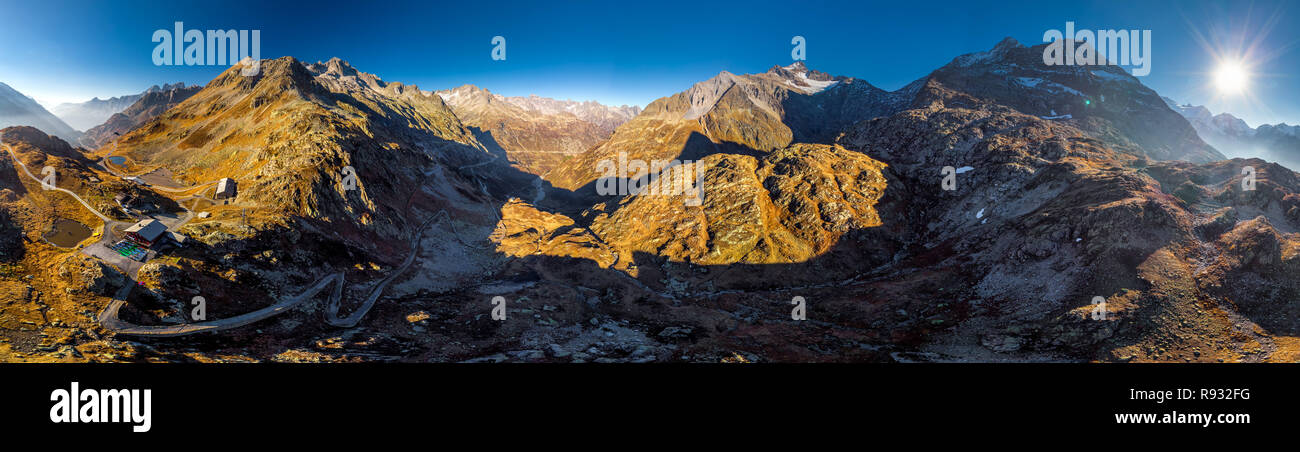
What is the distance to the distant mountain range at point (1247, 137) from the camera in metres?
146

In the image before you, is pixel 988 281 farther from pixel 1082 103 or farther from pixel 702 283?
pixel 1082 103

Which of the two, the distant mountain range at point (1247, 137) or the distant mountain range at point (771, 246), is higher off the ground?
the distant mountain range at point (1247, 137)

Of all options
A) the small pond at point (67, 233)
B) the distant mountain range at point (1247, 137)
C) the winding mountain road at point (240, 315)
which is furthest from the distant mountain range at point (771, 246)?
the distant mountain range at point (1247, 137)

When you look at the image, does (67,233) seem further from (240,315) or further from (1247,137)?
(1247,137)

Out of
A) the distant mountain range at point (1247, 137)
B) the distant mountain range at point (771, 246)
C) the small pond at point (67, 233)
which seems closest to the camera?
the distant mountain range at point (771, 246)

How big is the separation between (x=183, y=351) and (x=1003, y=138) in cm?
13457

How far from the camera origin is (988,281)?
51.4m

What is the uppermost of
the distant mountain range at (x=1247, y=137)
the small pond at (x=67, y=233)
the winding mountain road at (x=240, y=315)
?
the distant mountain range at (x=1247, y=137)

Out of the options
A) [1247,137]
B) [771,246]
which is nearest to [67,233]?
[771,246]

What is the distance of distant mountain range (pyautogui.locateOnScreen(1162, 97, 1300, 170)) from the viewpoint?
146 m

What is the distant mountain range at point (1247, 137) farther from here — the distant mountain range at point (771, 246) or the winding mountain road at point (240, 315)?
the winding mountain road at point (240, 315)

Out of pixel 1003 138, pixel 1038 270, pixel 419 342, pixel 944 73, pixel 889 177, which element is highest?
pixel 944 73

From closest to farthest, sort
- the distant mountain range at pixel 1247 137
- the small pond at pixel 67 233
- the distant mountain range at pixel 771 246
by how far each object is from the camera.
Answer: the distant mountain range at pixel 771 246 < the small pond at pixel 67 233 < the distant mountain range at pixel 1247 137
